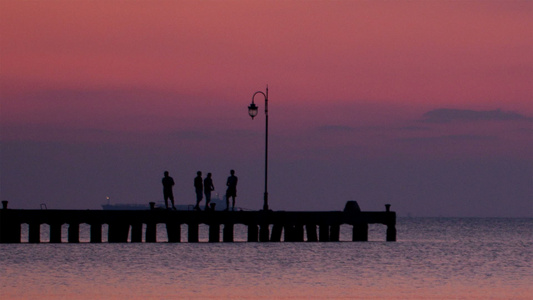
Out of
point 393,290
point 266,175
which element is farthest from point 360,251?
point 393,290

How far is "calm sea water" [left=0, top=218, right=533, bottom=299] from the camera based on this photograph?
27109mm

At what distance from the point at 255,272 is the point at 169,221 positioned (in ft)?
38.6

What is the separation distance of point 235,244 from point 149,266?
12.2 meters

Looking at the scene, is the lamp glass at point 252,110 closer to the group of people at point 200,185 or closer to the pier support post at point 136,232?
the group of people at point 200,185

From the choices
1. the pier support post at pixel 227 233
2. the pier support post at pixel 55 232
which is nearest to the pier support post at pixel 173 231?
the pier support post at pixel 227 233

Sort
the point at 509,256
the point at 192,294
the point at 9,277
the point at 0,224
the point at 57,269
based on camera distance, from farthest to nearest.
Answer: the point at 509,256 < the point at 0,224 < the point at 57,269 < the point at 9,277 < the point at 192,294

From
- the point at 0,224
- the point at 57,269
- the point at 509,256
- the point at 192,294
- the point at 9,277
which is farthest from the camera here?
the point at 509,256

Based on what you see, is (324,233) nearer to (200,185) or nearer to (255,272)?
(200,185)

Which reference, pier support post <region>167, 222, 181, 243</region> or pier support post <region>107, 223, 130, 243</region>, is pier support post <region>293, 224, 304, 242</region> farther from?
pier support post <region>107, 223, 130, 243</region>

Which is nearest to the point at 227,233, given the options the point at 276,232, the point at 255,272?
the point at 276,232

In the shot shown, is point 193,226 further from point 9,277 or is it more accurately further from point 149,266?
point 9,277

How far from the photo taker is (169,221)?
4459 cm

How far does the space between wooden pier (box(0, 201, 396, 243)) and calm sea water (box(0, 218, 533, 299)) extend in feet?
1.90

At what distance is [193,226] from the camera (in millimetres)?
45438
